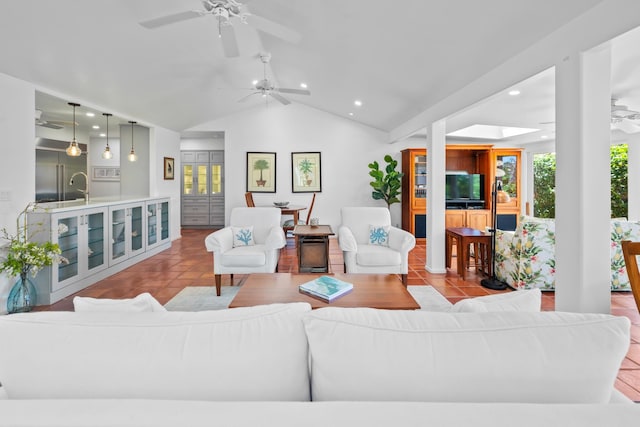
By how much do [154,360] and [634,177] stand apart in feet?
25.1

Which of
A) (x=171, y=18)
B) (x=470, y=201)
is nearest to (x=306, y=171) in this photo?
(x=470, y=201)

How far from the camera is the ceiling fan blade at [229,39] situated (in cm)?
301

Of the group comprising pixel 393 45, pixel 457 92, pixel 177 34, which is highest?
pixel 177 34

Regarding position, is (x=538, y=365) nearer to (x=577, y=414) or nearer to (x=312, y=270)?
(x=577, y=414)

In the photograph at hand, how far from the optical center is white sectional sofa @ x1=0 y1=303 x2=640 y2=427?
813mm

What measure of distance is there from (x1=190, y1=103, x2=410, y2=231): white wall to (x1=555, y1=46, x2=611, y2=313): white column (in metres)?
5.78

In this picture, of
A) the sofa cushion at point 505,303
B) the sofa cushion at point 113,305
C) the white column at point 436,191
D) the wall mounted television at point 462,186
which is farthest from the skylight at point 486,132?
the sofa cushion at point 113,305

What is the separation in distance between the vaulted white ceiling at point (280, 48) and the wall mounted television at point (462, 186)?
211 cm

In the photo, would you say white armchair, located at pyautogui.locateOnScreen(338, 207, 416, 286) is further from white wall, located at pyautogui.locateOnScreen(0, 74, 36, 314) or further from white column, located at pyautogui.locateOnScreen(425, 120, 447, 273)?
white wall, located at pyautogui.locateOnScreen(0, 74, 36, 314)

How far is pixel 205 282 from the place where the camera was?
4410 mm

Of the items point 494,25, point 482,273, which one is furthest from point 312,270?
point 494,25

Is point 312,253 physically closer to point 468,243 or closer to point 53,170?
point 468,243

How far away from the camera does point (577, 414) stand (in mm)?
706

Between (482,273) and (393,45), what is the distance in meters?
3.08
